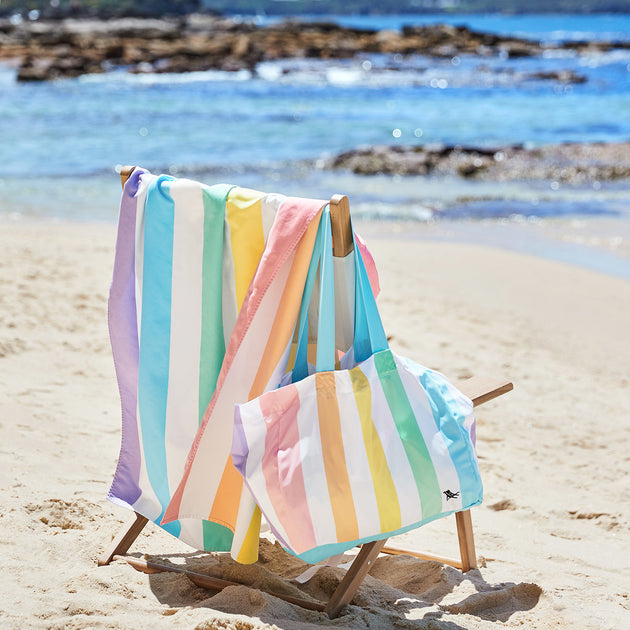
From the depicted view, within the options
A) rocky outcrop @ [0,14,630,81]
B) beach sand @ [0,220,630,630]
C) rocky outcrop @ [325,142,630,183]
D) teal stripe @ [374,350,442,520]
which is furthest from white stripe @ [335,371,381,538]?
rocky outcrop @ [0,14,630,81]

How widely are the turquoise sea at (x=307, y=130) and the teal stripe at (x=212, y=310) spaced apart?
701cm

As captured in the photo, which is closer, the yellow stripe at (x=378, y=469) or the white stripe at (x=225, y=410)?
the yellow stripe at (x=378, y=469)

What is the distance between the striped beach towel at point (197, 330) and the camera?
2.15 metres

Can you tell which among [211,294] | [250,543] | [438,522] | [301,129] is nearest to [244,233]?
[211,294]

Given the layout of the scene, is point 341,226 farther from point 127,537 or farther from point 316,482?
point 127,537

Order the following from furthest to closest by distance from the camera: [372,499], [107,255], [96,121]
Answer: [96,121], [107,255], [372,499]

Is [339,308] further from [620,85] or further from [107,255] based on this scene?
[620,85]

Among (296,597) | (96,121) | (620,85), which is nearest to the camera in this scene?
(296,597)

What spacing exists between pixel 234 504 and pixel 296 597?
0.35 meters

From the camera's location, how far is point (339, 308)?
7.09ft

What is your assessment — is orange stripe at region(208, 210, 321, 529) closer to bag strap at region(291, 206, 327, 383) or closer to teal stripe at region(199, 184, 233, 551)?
bag strap at region(291, 206, 327, 383)

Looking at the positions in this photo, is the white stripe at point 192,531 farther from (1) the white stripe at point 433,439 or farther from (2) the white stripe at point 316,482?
(1) the white stripe at point 433,439

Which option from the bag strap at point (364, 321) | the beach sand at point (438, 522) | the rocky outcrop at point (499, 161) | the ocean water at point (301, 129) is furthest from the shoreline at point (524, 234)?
the bag strap at point (364, 321)

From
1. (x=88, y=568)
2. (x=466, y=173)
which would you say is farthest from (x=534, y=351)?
(x=466, y=173)
